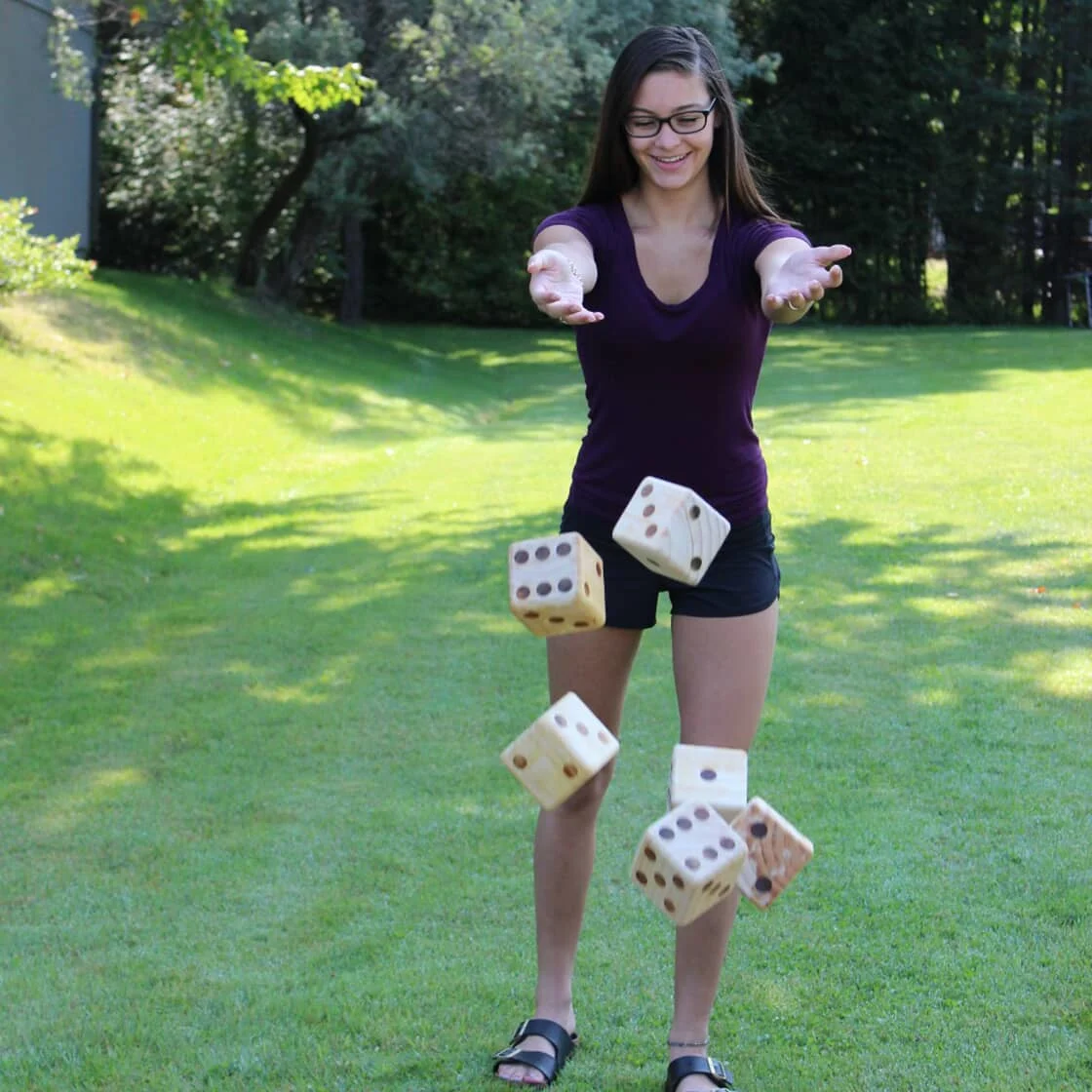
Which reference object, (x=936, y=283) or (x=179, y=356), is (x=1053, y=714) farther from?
(x=936, y=283)

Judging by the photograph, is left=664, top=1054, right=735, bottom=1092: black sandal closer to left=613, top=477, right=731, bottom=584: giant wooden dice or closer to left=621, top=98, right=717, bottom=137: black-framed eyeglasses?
left=613, top=477, right=731, bottom=584: giant wooden dice

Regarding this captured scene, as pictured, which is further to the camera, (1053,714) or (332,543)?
(332,543)

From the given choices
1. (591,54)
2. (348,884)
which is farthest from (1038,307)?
(348,884)

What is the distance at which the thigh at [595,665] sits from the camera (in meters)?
3.50

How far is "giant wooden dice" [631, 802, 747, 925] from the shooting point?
315 centimetres

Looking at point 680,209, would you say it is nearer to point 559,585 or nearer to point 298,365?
point 559,585

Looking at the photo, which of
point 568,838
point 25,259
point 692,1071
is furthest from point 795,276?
point 25,259

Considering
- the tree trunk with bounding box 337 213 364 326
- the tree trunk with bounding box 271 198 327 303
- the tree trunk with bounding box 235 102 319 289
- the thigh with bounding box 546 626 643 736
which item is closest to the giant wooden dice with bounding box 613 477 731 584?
the thigh with bounding box 546 626 643 736

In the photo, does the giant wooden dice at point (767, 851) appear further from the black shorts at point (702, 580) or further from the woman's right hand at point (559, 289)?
the woman's right hand at point (559, 289)

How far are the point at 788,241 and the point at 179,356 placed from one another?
1495cm

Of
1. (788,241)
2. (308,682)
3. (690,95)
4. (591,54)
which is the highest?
(591,54)

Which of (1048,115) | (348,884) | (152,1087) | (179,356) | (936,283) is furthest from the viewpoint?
(936,283)

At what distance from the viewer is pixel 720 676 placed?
11.1 ft

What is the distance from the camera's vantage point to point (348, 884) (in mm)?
4988
